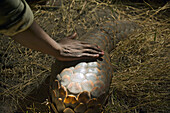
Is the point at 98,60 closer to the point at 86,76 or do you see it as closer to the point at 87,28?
the point at 86,76

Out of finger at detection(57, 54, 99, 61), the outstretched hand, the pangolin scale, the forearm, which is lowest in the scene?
the pangolin scale

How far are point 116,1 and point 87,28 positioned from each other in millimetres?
525

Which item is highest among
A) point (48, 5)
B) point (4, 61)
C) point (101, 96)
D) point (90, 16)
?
point (48, 5)

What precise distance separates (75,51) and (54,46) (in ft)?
Answer: 0.55

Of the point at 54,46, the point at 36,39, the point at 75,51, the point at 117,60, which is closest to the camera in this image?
the point at 36,39

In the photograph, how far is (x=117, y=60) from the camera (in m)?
1.67

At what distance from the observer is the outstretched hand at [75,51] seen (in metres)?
1.14

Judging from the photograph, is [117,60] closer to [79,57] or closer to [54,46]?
[79,57]

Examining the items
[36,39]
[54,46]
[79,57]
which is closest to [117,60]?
[79,57]

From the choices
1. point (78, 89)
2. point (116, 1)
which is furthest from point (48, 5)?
point (78, 89)

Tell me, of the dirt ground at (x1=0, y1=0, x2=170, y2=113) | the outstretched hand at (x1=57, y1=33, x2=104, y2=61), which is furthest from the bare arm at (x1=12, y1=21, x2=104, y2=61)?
the dirt ground at (x1=0, y1=0, x2=170, y2=113)

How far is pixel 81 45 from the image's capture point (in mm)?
1229

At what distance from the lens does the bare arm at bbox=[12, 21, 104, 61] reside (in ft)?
2.89

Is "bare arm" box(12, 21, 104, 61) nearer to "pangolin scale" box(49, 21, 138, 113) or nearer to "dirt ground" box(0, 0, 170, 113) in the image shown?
"pangolin scale" box(49, 21, 138, 113)
